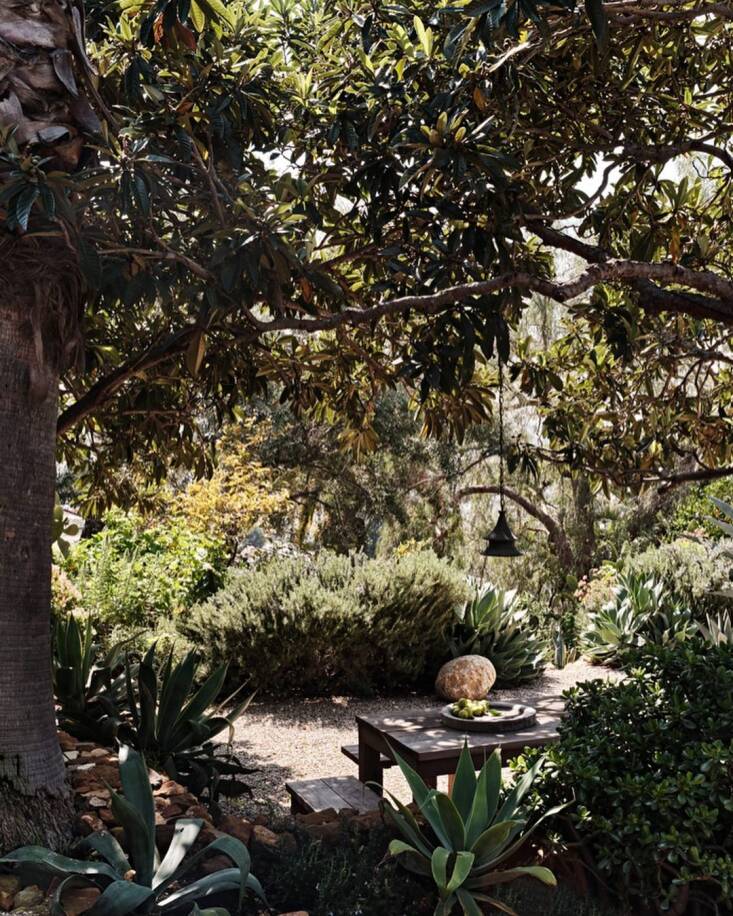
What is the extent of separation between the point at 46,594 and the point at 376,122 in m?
2.43

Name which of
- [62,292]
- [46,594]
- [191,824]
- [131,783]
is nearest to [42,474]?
[46,594]

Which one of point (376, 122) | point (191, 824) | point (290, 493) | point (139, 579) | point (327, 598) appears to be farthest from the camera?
point (290, 493)

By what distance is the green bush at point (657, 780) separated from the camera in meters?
3.19

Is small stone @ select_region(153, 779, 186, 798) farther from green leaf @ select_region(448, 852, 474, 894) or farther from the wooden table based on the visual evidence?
green leaf @ select_region(448, 852, 474, 894)

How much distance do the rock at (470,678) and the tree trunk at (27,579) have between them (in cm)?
401

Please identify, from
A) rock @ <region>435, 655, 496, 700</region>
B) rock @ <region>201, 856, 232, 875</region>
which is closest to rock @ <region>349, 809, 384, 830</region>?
rock @ <region>201, 856, 232, 875</region>

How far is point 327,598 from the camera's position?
8703mm

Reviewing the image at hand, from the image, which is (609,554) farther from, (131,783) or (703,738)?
(131,783)

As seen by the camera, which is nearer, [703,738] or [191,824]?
[191,824]

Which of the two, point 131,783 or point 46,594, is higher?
point 46,594

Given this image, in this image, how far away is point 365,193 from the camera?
14.5 ft

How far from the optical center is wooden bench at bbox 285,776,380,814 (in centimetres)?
465

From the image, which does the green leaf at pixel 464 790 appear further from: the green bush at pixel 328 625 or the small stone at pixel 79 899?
the green bush at pixel 328 625

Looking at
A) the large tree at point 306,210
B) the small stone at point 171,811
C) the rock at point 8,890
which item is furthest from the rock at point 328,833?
the rock at point 8,890
